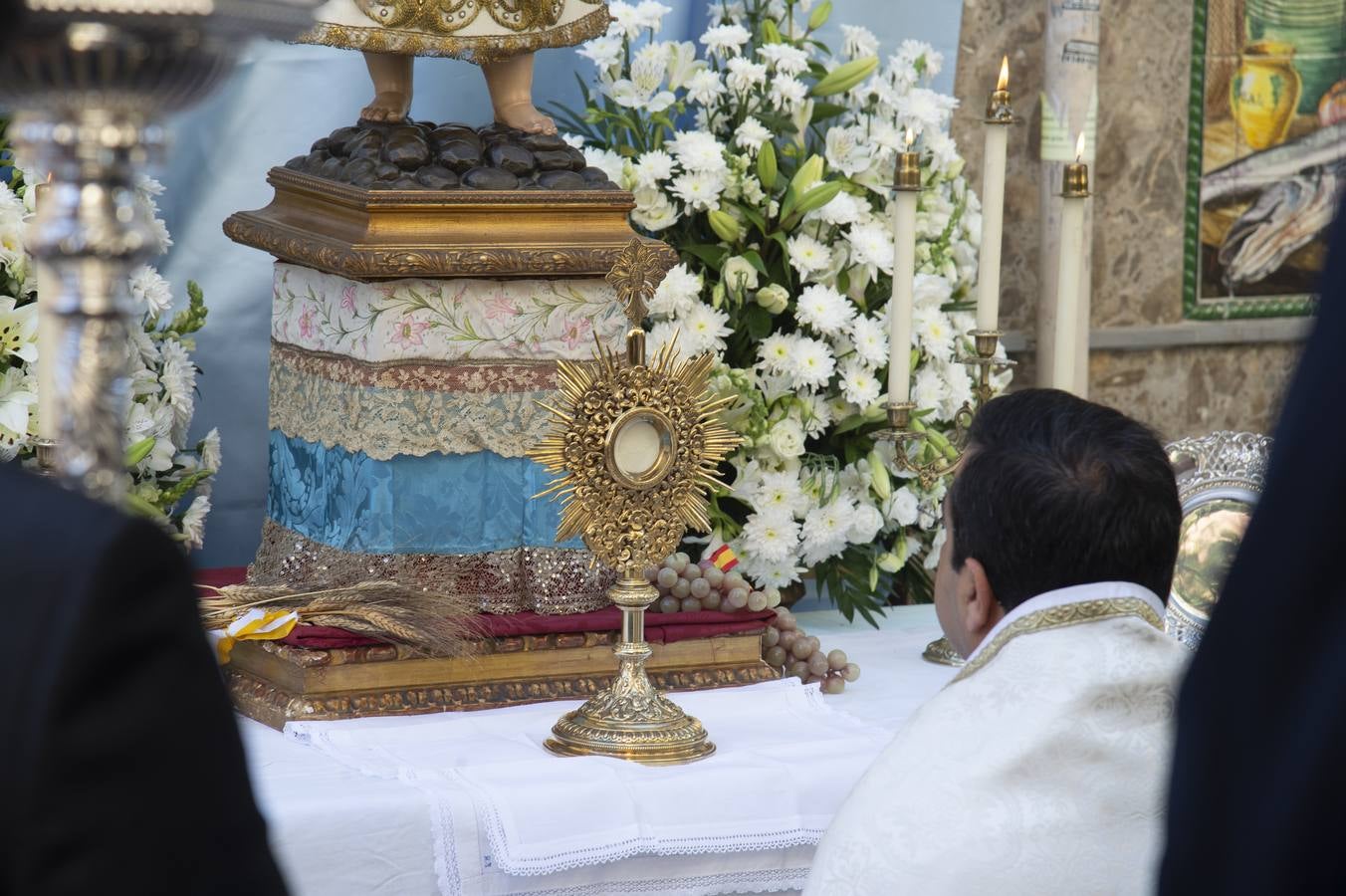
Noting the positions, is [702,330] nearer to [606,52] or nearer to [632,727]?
[606,52]

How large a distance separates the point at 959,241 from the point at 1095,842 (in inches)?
58.8

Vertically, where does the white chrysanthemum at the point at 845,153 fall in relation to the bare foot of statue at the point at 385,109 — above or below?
below

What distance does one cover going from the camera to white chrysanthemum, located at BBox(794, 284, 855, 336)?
2.58 m

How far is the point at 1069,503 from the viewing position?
1.63 meters

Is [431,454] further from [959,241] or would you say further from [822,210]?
[959,241]

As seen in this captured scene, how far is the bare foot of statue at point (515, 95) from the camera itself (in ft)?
→ 7.86

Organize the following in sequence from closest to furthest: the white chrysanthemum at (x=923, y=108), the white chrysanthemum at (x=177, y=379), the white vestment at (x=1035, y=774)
A: the white vestment at (x=1035, y=774)
the white chrysanthemum at (x=177, y=379)
the white chrysanthemum at (x=923, y=108)

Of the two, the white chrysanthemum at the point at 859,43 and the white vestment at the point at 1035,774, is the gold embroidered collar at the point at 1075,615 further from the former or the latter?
the white chrysanthemum at the point at 859,43

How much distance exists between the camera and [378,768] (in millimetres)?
1927

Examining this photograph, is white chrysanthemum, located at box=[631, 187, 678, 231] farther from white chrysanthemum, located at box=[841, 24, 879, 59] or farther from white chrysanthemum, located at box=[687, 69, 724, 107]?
white chrysanthemum, located at box=[841, 24, 879, 59]

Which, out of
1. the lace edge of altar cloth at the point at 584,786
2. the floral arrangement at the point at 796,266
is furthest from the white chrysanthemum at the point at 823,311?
the lace edge of altar cloth at the point at 584,786

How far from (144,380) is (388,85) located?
1.57ft

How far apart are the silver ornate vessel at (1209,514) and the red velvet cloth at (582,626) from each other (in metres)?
0.51

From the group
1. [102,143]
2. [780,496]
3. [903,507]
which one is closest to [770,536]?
[780,496]
